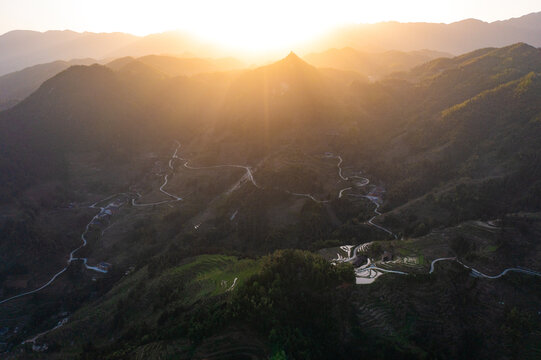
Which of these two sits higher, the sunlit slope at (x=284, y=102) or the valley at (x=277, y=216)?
the sunlit slope at (x=284, y=102)

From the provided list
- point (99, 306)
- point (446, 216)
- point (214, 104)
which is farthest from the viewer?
point (214, 104)

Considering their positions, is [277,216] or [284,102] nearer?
[277,216]

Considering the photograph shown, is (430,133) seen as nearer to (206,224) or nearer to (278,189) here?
(278,189)

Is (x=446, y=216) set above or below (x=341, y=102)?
below

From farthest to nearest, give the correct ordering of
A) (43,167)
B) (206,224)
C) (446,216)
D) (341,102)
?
(341,102) → (43,167) → (206,224) → (446,216)

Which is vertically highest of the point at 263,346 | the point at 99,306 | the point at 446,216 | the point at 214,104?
the point at 214,104

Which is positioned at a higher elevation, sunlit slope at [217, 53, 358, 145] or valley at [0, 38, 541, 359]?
sunlit slope at [217, 53, 358, 145]

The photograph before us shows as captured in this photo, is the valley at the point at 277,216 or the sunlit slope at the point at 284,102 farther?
the sunlit slope at the point at 284,102

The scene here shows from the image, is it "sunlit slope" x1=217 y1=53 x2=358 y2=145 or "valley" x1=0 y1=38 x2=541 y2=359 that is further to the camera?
"sunlit slope" x1=217 y1=53 x2=358 y2=145

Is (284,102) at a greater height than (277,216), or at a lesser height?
greater

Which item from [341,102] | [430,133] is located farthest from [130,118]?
[430,133]

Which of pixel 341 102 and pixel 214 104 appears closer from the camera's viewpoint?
pixel 341 102
